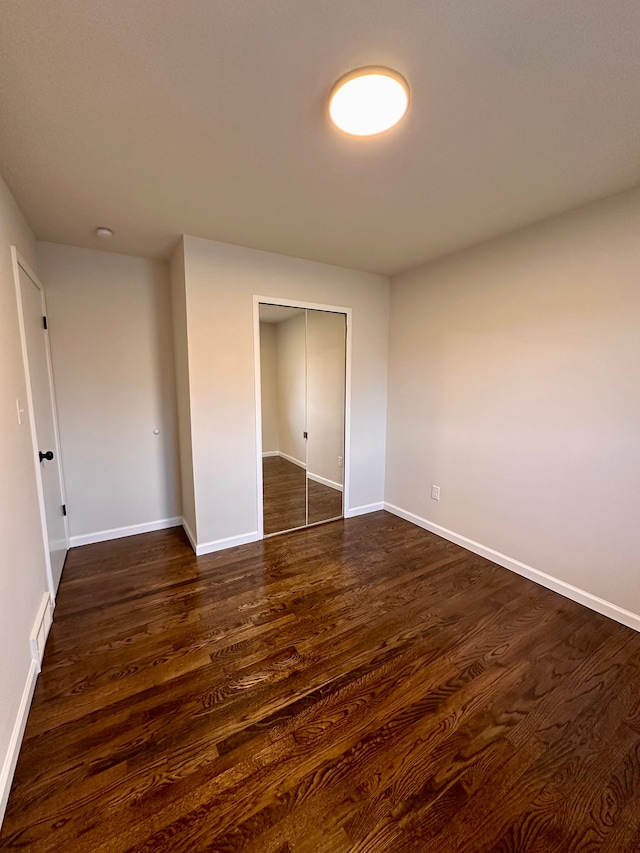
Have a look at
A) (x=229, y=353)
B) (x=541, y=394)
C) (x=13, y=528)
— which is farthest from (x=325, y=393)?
(x=13, y=528)

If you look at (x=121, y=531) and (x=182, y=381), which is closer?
(x=182, y=381)

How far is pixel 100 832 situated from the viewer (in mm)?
1112

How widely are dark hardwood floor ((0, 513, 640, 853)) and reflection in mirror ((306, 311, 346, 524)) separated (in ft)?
3.65

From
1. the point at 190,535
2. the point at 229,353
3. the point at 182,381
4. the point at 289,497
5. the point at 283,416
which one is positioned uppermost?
the point at 229,353

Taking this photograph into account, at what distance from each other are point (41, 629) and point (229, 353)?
2064mm

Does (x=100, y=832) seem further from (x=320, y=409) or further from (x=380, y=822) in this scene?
(x=320, y=409)

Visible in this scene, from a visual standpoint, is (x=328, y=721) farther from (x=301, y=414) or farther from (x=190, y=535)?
(x=301, y=414)

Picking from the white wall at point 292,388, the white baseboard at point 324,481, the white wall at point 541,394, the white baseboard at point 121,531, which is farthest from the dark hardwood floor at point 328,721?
the white wall at point 292,388

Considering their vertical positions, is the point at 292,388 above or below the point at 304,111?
below

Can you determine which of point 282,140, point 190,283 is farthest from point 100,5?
point 190,283

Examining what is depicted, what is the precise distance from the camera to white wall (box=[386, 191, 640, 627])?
204 cm

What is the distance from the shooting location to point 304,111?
1.37 metres

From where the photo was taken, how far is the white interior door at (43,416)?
82.4 inches

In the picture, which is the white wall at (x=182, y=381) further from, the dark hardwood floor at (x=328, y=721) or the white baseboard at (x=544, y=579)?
the white baseboard at (x=544, y=579)
